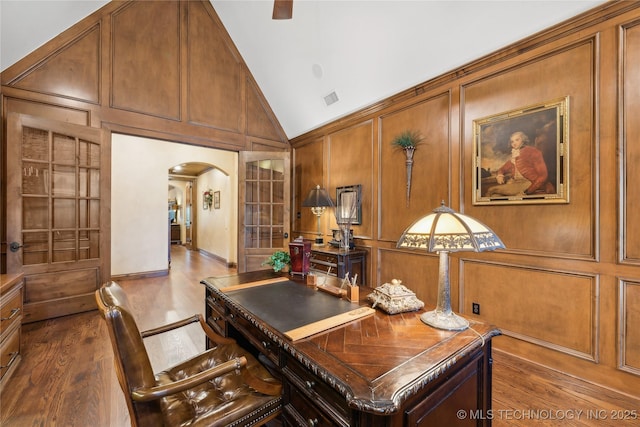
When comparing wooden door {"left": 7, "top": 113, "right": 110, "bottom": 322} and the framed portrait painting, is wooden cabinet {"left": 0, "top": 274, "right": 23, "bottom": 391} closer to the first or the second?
wooden door {"left": 7, "top": 113, "right": 110, "bottom": 322}

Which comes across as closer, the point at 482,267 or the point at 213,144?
the point at 482,267

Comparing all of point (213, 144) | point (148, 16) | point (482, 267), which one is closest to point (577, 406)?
point (482, 267)

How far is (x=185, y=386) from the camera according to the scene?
102cm

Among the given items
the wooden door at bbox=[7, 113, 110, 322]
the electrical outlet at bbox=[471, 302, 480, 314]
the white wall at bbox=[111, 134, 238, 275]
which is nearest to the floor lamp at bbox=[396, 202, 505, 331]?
the electrical outlet at bbox=[471, 302, 480, 314]

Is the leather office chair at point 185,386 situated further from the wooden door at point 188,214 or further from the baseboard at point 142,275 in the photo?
the wooden door at point 188,214

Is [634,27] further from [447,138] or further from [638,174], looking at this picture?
[447,138]

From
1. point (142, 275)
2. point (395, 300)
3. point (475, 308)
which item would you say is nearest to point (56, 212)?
point (142, 275)

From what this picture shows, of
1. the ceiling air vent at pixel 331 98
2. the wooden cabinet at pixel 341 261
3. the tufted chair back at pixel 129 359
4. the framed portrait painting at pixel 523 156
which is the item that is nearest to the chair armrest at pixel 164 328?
the tufted chair back at pixel 129 359

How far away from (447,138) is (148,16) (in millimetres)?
4352

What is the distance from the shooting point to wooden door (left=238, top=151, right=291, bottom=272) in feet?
14.8

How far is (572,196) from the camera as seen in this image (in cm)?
212

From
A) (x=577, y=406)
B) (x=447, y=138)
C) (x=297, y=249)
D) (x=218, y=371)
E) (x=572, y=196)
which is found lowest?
(x=577, y=406)

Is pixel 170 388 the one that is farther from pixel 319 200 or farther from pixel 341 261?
pixel 319 200

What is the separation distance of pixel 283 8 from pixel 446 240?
6.75 feet
